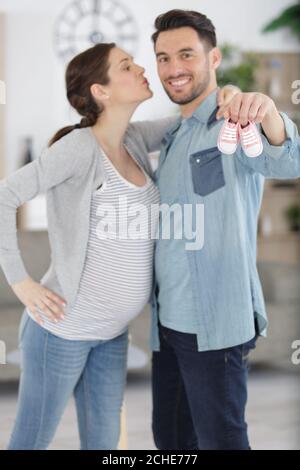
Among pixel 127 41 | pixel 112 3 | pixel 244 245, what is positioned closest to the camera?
pixel 244 245

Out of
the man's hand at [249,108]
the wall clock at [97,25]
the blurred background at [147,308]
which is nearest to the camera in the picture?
the man's hand at [249,108]

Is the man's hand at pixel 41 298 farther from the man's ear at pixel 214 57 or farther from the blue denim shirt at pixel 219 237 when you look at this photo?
the man's ear at pixel 214 57

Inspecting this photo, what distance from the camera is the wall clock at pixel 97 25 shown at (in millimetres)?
1266

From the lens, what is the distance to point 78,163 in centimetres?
102

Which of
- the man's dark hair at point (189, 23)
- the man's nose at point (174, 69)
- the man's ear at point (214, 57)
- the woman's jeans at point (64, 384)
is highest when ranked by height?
the man's dark hair at point (189, 23)

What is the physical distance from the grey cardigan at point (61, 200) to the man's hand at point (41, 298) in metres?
0.01

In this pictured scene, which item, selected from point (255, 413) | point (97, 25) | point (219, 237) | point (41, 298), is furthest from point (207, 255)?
point (97, 25)

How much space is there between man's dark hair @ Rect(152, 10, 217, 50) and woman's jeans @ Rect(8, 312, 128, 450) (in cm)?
47

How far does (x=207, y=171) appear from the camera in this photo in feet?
3.28

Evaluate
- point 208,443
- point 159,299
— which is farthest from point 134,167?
point 208,443

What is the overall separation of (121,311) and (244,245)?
0.21m

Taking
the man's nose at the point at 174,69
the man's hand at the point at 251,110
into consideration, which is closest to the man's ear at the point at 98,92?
the man's nose at the point at 174,69

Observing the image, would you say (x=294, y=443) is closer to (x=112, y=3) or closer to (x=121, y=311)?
(x=121, y=311)

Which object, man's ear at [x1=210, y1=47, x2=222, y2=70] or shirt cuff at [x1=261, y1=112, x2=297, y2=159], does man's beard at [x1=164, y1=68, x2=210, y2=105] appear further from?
shirt cuff at [x1=261, y1=112, x2=297, y2=159]
